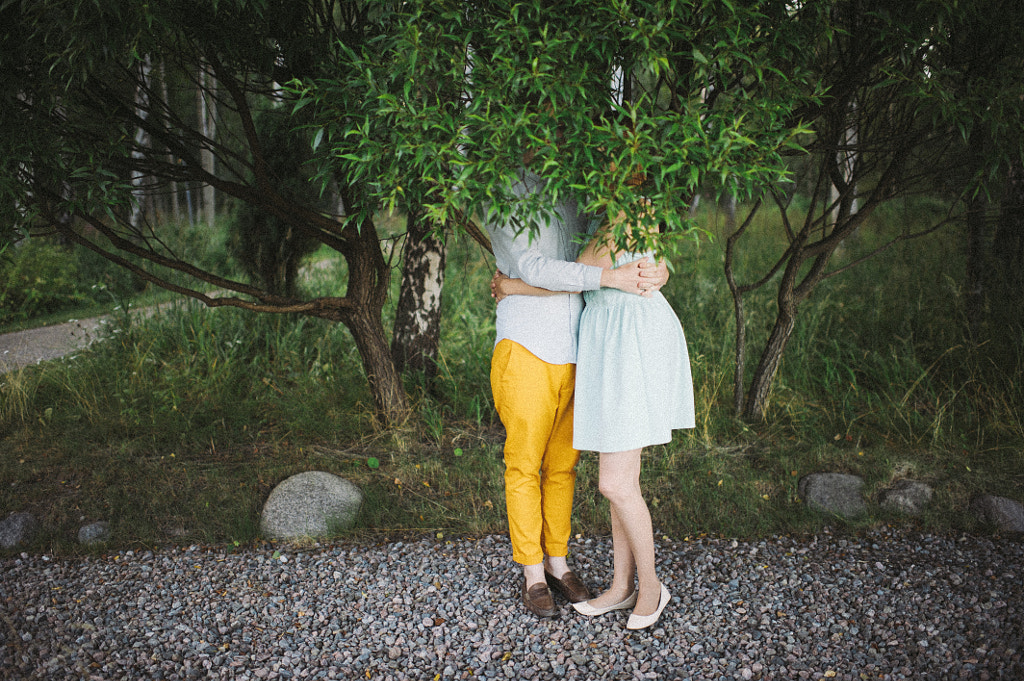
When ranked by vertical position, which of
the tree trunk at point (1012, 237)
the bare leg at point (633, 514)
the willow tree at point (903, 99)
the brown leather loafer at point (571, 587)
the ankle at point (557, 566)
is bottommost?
the brown leather loafer at point (571, 587)

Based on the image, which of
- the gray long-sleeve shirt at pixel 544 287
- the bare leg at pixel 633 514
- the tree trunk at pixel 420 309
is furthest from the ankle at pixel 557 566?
the tree trunk at pixel 420 309

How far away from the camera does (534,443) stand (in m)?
2.60

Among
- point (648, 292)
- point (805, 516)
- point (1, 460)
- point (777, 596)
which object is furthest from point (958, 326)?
point (1, 460)

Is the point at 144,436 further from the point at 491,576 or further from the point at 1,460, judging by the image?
the point at 491,576

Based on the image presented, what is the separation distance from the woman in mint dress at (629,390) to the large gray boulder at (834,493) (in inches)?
56.2

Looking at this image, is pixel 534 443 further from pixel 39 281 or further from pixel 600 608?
pixel 39 281

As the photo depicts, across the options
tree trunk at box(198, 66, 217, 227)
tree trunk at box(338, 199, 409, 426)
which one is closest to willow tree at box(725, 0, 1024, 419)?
tree trunk at box(338, 199, 409, 426)

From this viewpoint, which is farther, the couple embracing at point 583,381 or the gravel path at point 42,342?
the gravel path at point 42,342

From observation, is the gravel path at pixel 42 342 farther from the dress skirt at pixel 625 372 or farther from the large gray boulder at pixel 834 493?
the large gray boulder at pixel 834 493

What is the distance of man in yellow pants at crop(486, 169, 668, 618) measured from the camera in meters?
2.44

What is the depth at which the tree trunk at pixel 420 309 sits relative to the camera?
470 centimetres

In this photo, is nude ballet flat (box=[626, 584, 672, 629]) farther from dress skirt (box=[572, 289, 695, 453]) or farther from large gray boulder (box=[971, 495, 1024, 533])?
large gray boulder (box=[971, 495, 1024, 533])

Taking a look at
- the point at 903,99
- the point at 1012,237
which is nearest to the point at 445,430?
the point at 903,99

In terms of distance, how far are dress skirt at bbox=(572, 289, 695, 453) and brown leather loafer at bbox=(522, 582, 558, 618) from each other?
681mm
